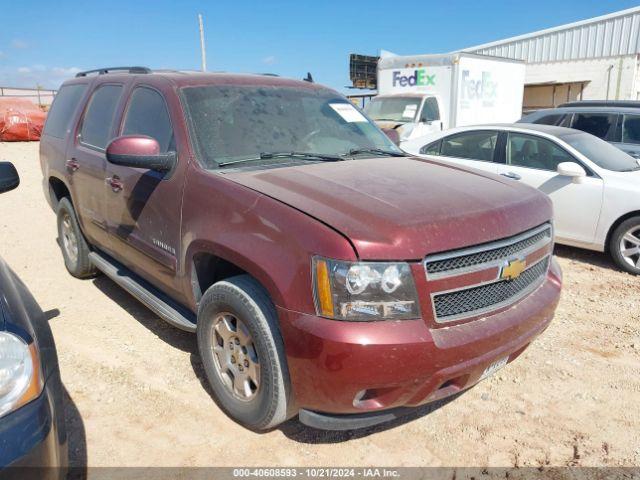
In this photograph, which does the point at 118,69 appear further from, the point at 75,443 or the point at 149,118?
the point at 75,443

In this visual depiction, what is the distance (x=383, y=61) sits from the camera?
14.1 metres

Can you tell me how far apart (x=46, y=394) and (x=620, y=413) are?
3.02 meters

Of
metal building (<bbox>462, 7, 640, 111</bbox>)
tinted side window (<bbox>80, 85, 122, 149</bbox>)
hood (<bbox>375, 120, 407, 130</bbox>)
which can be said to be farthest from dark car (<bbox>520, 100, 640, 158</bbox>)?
metal building (<bbox>462, 7, 640, 111</bbox>)

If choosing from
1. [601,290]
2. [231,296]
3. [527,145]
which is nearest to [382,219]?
[231,296]

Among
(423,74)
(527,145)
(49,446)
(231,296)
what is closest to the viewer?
(49,446)

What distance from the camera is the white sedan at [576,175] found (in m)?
5.46

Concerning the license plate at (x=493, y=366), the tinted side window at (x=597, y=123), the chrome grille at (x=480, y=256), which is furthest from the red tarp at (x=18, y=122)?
the license plate at (x=493, y=366)

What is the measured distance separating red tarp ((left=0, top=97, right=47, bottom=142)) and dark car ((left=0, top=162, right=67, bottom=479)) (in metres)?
17.9

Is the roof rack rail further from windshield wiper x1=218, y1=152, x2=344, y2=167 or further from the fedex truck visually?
the fedex truck

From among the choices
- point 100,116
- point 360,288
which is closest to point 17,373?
point 360,288

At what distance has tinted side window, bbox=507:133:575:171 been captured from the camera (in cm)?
602

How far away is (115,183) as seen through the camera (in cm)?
374

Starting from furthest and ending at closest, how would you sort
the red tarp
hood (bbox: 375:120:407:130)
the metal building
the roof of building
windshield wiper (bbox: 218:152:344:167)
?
the roof of building, the metal building, the red tarp, hood (bbox: 375:120:407:130), windshield wiper (bbox: 218:152:344:167)

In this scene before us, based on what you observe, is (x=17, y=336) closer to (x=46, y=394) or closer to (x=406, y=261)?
(x=46, y=394)
